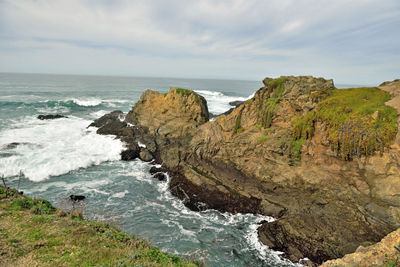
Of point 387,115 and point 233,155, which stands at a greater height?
point 387,115

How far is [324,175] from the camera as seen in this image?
15.5 meters

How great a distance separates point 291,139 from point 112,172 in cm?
1862

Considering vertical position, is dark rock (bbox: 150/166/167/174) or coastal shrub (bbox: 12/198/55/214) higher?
coastal shrub (bbox: 12/198/55/214)

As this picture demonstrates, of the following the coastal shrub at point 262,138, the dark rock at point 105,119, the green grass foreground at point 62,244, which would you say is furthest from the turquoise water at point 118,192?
the coastal shrub at point 262,138

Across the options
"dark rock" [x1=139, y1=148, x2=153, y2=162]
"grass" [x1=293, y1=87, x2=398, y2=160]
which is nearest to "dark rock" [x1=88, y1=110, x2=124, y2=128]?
"dark rock" [x1=139, y1=148, x2=153, y2=162]

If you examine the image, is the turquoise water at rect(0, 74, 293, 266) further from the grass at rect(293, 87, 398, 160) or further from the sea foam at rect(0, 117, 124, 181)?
the grass at rect(293, 87, 398, 160)

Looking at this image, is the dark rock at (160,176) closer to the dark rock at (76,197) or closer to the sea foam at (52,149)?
the dark rock at (76,197)

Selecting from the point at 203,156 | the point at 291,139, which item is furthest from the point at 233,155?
the point at 291,139

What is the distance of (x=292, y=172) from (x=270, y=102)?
23.8ft

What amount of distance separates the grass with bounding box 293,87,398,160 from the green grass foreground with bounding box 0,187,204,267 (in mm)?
12923

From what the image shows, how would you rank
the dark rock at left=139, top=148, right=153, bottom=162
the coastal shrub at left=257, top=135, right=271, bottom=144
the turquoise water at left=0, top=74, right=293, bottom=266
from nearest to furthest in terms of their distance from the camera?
1. the turquoise water at left=0, top=74, right=293, bottom=266
2. the coastal shrub at left=257, top=135, right=271, bottom=144
3. the dark rock at left=139, top=148, right=153, bottom=162

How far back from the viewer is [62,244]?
8.12m

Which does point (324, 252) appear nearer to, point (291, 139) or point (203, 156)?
point (291, 139)

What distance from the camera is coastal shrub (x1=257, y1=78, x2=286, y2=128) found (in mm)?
19984
